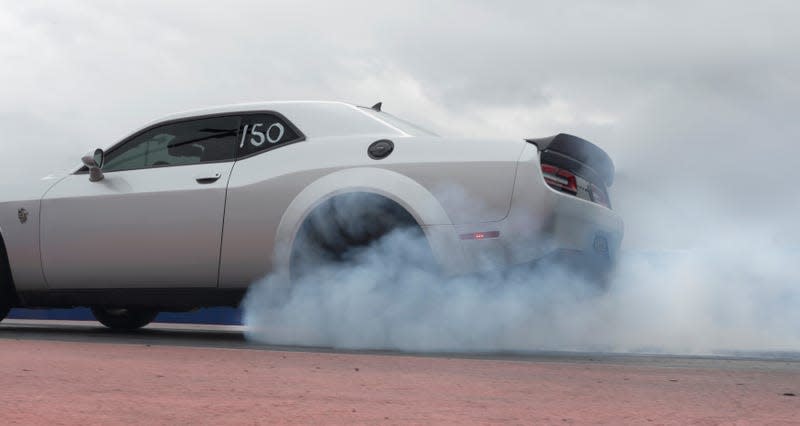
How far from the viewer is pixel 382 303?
5301 millimetres

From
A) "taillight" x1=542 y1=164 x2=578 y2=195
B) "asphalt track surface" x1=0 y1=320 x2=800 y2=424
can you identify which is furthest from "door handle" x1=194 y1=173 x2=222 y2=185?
"taillight" x1=542 y1=164 x2=578 y2=195

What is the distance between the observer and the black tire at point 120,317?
7.65m

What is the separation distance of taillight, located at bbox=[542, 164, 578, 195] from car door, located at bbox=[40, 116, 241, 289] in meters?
1.89

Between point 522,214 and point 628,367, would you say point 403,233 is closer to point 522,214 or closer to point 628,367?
point 522,214

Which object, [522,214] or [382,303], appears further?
[382,303]

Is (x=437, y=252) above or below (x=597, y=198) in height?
below

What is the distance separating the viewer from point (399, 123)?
579 cm

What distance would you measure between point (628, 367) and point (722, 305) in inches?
76.8

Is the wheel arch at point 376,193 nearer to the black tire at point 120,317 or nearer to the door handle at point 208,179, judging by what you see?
the door handle at point 208,179

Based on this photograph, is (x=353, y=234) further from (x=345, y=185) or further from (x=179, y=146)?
(x=179, y=146)

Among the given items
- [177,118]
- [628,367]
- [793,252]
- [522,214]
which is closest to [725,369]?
[628,367]

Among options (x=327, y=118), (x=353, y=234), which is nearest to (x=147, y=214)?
(x=327, y=118)

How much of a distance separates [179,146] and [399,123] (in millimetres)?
1443

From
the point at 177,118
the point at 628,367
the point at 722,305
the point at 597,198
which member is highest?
the point at 177,118
